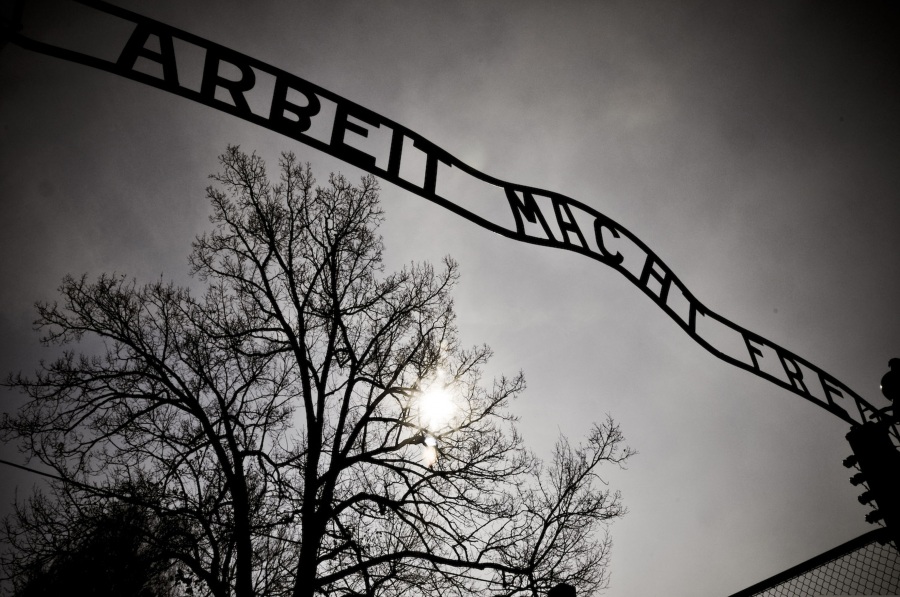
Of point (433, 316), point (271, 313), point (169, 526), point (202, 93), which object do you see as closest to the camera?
point (202, 93)

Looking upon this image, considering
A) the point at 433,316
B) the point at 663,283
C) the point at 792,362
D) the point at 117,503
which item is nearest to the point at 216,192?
the point at 433,316

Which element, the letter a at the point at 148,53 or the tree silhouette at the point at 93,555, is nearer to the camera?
the letter a at the point at 148,53

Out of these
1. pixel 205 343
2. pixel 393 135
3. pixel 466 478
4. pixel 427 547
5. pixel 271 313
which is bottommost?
pixel 427 547

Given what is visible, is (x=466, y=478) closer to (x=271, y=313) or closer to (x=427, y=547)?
(x=427, y=547)

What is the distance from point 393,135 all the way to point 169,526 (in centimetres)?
916

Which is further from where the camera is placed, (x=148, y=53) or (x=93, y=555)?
(x=93, y=555)

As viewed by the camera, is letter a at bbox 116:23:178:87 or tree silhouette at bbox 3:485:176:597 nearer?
letter a at bbox 116:23:178:87

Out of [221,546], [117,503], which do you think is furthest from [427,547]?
[117,503]

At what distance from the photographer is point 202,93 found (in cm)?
212

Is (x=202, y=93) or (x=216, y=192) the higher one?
(x=216, y=192)

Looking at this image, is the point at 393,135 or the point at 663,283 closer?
the point at 393,135

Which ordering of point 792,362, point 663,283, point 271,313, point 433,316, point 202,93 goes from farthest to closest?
point 433,316 < point 271,313 < point 792,362 < point 663,283 < point 202,93

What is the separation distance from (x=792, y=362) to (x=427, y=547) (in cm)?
784

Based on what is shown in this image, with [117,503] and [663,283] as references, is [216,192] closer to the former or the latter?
[117,503]
